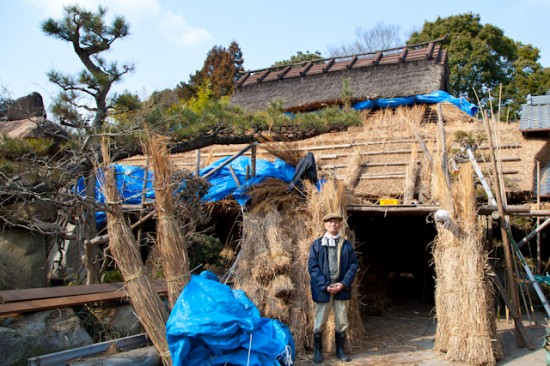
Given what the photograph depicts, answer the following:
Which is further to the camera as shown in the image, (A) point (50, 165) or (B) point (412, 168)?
(B) point (412, 168)

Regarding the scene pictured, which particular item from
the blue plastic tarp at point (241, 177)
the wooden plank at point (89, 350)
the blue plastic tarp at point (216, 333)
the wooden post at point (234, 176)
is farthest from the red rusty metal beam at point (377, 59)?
the wooden plank at point (89, 350)

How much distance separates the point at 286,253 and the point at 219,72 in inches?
702

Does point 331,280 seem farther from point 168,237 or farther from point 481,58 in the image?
point 481,58

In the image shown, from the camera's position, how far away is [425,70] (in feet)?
40.0

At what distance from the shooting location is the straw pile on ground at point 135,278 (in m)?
4.32

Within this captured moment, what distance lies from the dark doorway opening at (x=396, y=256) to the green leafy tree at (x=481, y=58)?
28.8 feet

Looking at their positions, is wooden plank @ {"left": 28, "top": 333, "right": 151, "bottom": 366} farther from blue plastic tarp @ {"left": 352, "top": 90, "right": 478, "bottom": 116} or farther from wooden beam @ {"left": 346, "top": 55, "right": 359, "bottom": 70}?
wooden beam @ {"left": 346, "top": 55, "right": 359, "bottom": 70}

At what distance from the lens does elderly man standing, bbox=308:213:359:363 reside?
5.05m

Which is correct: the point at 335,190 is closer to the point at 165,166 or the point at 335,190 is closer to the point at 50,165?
the point at 165,166

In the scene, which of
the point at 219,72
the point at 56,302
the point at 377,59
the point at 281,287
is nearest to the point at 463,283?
the point at 281,287

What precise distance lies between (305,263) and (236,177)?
70.1 inches

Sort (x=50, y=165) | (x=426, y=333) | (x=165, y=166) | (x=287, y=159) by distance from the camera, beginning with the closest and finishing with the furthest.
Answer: (x=165, y=166)
(x=50, y=165)
(x=426, y=333)
(x=287, y=159)

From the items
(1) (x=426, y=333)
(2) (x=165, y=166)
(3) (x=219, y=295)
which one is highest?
(2) (x=165, y=166)

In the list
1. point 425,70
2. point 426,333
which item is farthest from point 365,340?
point 425,70
